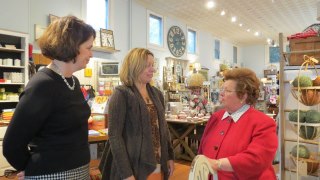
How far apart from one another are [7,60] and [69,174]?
156 inches

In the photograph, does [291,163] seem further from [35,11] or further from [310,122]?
[35,11]

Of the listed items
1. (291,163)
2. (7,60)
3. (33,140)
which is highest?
(7,60)

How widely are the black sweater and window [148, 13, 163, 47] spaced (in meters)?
6.97

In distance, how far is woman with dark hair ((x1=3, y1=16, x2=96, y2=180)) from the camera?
3.74 feet

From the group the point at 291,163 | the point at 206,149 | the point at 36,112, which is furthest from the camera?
the point at 291,163

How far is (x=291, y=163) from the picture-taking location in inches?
105

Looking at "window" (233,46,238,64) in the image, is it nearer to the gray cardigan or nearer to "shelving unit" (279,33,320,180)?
"shelving unit" (279,33,320,180)

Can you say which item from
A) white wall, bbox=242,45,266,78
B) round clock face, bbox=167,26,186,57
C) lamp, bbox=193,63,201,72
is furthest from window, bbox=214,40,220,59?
round clock face, bbox=167,26,186,57

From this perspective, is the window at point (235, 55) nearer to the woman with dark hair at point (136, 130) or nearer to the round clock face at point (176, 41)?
the round clock face at point (176, 41)

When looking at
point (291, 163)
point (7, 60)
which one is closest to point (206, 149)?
point (291, 163)

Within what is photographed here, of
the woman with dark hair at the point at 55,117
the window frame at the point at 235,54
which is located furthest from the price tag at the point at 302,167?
the window frame at the point at 235,54

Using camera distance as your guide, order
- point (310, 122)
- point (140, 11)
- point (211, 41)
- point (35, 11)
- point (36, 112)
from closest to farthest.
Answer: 1. point (36, 112)
2. point (310, 122)
3. point (35, 11)
4. point (140, 11)
5. point (211, 41)

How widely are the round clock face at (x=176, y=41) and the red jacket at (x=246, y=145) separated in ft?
24.0

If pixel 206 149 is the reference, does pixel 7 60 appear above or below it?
above
